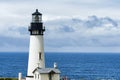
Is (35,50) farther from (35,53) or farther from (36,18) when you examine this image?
(36,18)

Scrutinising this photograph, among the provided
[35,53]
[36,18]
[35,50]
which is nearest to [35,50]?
[35,50]

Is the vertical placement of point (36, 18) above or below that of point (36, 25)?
above

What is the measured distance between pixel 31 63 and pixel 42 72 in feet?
10.8

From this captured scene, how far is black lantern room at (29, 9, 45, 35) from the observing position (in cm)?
5888

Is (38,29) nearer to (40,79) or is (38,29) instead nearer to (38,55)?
(38,55)

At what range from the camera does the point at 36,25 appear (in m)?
59.3

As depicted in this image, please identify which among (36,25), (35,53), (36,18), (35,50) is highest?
(36,18)

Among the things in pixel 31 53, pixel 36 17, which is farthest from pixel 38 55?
pixel 36 17

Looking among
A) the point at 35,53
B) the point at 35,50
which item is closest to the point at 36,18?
the point at 35,50

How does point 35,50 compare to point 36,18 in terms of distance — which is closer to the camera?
point 35,50

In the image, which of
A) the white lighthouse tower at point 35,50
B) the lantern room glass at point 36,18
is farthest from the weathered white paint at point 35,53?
the lantern room glass at point 36,18

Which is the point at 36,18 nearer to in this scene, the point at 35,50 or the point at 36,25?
the point at 36,25

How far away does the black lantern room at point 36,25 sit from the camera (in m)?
58.9

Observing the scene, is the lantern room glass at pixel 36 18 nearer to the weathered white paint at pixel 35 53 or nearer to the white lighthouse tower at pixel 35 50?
the white lighthouse tower at pixel 35 50
